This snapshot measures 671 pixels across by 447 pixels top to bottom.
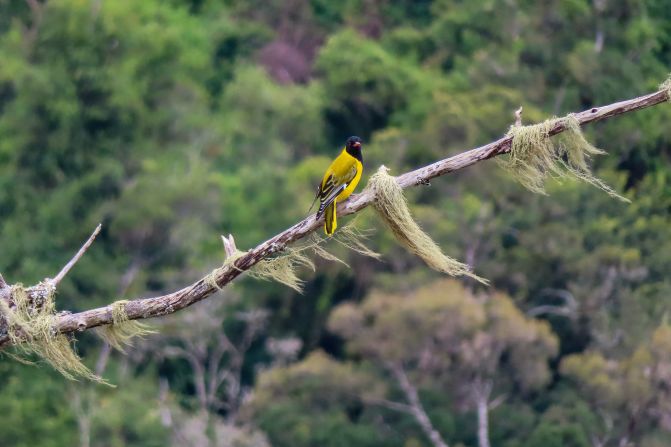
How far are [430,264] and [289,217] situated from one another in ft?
75.3

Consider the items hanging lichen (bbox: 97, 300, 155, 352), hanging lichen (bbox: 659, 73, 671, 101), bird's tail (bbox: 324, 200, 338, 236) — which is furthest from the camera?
bird's tail (bbox: 324, 200, 338, 236)

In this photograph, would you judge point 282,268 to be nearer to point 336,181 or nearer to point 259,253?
point 259,253

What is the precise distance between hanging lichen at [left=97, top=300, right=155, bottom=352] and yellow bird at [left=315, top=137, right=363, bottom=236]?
935 mm

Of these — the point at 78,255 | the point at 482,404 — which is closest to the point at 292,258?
the point at 78,255

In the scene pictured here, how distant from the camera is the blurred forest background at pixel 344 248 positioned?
24.4 m

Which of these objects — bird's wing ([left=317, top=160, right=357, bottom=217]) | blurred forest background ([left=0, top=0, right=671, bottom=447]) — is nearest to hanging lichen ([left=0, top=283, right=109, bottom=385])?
bird's wing ([left=317, top=160, right=357, bottom=217])

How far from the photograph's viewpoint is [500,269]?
27297 millimetres

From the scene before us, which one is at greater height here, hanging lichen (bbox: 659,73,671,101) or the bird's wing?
the bird's wing

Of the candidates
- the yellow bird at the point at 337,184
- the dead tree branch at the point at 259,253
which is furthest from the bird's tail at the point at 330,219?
the dead tree branch at the point at 259,253

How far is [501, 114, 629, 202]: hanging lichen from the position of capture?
6.50 metres

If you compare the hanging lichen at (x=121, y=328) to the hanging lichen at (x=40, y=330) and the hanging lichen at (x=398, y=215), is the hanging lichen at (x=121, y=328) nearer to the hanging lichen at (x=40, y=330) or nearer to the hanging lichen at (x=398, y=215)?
the hanging lichen at (x=40, y=330)

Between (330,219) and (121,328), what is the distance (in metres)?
1.07

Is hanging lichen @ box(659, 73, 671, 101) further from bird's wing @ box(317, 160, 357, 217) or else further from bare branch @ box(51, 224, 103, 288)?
bare branch @ box(51, 224, 103, 288)

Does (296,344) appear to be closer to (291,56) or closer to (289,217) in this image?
(289,217)
